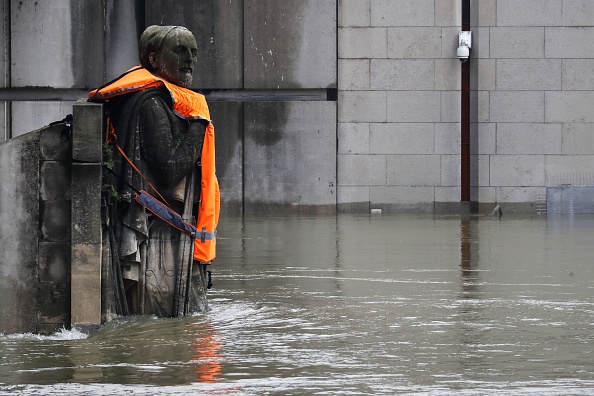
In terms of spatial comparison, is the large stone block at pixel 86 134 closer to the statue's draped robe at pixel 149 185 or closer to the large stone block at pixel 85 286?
the statue's draped robe at pixel 149 185

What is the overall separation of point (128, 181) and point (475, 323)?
2.84 meters

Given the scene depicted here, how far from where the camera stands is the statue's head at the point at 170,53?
35.8ft

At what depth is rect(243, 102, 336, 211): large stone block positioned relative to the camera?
79.8 ft

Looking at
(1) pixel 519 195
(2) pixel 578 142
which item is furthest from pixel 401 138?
(2) pixel 578 142

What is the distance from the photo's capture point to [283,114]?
2434cm

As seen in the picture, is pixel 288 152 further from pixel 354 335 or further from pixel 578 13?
pixel 354 335

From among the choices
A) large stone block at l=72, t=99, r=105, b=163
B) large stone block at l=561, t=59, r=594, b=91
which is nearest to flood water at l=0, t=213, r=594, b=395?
large stone block at l=72, t=99, r=105, b=163

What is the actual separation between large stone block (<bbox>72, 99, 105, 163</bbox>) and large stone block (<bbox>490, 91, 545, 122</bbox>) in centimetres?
1532

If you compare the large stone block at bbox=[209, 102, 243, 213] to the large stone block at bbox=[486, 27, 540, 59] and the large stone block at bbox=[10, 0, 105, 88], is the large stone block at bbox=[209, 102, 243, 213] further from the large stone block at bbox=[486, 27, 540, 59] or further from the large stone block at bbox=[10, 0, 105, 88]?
the large stone block at bbox=[486, 27, 540, 59]

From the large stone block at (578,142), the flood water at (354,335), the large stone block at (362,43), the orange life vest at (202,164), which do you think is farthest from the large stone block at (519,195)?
the orange life vest at (202,164)

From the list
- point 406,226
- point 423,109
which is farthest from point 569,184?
point 406,226

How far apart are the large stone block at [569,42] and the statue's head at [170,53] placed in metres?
14.5

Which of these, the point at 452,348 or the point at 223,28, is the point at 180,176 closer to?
the point at 452,348

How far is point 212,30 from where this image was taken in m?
24.3
